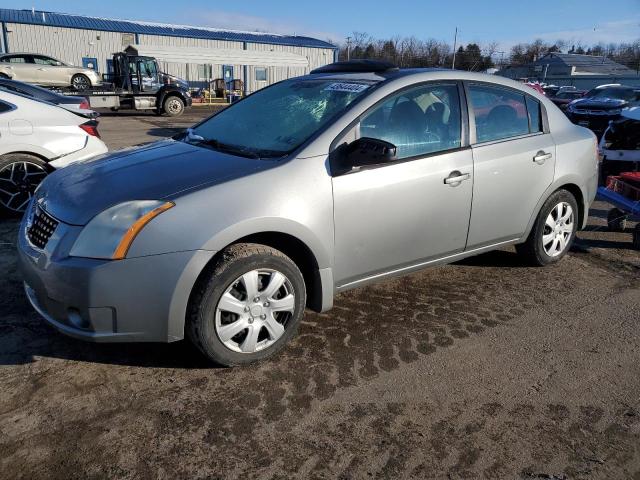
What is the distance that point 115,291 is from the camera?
8.57ft

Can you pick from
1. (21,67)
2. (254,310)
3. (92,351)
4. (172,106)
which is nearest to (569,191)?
(254,310)

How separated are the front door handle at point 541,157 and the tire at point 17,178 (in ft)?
16.2

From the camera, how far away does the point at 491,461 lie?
2355 mm

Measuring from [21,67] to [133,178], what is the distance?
23.6m

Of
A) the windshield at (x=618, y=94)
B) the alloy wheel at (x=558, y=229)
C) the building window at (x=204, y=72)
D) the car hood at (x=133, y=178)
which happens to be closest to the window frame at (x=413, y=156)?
the car hood at (x=133, y=178)

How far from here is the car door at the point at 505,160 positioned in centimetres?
387

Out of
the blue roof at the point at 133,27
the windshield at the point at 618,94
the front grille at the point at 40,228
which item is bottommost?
the front grille at the point at 40,228

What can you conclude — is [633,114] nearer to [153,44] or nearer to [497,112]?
[497,112]

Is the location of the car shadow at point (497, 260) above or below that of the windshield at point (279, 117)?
below

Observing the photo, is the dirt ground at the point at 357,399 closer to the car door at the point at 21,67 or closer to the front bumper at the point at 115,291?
the front bumper at the point at 115,291

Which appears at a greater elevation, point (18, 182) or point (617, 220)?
point (18, 182)

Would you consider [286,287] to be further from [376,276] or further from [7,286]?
[7,286]

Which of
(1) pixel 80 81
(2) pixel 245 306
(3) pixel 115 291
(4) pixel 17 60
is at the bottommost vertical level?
(2) pixel 245 306

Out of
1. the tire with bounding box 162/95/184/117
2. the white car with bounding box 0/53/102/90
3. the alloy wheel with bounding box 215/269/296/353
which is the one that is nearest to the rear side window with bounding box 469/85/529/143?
the alloy wheel with bounding box 215/269/296/353
